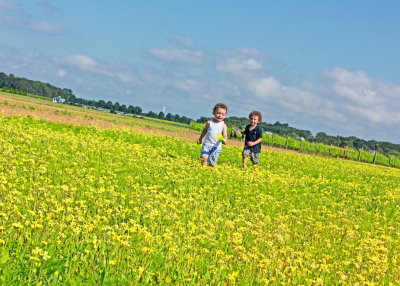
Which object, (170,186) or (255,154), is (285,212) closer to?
(170,186)

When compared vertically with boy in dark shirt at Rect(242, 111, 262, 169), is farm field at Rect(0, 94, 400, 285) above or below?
below

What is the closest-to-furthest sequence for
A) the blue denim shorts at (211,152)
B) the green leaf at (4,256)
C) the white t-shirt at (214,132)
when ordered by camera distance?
the green leaf at (4,256) < the white t-shirt at (214,132) < the blue denim shorts at (211,152)

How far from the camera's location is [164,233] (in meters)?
4.99

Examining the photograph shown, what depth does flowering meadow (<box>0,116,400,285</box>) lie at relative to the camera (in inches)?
157

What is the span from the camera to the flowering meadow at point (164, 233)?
4.00 metres

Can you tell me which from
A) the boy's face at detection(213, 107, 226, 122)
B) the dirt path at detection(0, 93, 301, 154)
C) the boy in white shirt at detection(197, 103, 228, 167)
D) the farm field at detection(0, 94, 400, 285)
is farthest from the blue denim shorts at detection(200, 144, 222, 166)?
the dirt path at detection(0, 93, 301, 154)

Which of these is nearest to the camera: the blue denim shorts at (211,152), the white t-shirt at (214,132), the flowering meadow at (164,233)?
the flowering meadow at (164,233)

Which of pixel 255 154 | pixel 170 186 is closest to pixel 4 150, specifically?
pixel 170 186

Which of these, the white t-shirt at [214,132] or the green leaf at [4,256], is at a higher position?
the white t-shirt at [214,132]

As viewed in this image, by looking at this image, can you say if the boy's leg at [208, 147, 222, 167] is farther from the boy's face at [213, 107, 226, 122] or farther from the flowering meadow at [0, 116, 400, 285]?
the boy's face at [213, 107, 226, 122]

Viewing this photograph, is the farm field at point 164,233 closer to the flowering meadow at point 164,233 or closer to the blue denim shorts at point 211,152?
the flowering meadow at point 164,233

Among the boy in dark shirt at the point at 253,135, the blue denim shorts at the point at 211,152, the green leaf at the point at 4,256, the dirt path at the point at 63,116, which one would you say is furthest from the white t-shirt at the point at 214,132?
the dirt path at the point at 63,116

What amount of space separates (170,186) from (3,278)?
18.3 ft

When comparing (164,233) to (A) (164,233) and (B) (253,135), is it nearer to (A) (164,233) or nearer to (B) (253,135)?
(A) (164,233)
